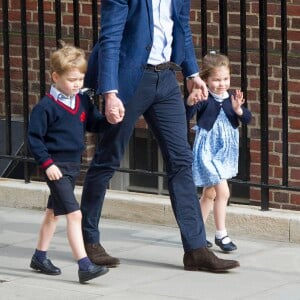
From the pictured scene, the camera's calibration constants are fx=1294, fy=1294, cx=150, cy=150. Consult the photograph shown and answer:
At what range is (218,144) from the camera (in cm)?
763

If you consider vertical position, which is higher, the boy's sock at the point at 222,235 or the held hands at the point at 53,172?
the held hands at the point at 53,172

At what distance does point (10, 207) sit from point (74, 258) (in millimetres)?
Result: 1647

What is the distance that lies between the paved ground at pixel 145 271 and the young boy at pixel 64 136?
8.4 inches

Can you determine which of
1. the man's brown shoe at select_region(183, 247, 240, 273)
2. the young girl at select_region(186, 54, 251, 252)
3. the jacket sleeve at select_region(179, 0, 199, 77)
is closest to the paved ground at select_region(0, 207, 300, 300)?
the man's brown shoe at select_region(183, 247, 240, 273)

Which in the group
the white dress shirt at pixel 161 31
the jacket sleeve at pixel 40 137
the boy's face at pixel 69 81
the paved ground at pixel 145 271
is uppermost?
the white dress shirt at pixel 161 31

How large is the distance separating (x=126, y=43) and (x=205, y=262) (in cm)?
126

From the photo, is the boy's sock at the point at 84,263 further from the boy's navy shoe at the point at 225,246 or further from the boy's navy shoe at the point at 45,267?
the boy's navy shoe at the point at 225,246

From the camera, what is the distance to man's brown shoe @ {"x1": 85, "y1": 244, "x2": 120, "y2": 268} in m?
7.21

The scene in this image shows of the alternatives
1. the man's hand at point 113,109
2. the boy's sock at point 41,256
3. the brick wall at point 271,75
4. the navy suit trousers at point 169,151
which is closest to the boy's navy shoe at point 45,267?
the boy's sock at point 41,256

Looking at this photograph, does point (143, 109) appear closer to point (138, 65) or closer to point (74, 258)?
point (138, 65)

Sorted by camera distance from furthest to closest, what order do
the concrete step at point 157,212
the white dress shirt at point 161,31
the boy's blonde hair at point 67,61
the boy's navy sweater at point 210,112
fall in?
1. the concrete step at point 157,212
2. the boy's navy sweater at point 210,112
3. the white dress shirt at point 161,31
4. the boy's blonde hair at point 67,61

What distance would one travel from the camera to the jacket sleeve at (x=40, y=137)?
679 centimetres

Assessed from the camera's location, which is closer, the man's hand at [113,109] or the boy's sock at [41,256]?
the man's hand at [113,109]

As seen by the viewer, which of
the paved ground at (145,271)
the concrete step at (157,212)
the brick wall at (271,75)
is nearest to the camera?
the paved ground at (145,271)
